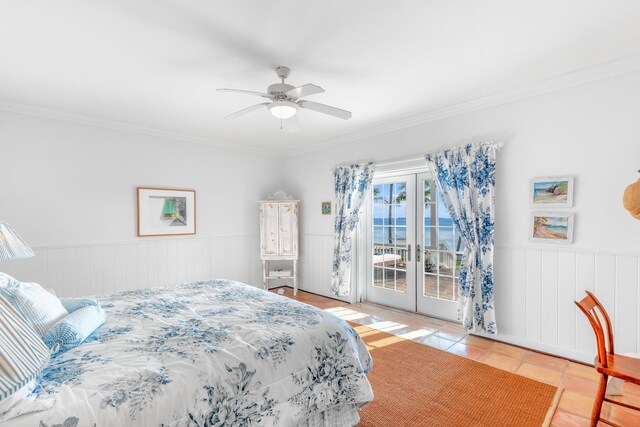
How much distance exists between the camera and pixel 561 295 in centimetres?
287

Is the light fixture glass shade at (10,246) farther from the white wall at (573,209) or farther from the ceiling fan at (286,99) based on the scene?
the white wall at (573,209)

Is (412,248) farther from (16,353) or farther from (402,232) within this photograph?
(16,353)

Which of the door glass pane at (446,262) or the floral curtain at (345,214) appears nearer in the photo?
the door glass pane at (446,262)

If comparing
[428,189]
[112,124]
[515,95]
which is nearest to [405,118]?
[428,189]

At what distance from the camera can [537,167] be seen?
2.98 m

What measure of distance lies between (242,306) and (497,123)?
3.03 meters

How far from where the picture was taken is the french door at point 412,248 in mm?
3834

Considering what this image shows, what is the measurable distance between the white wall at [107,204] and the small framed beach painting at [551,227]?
4026mm

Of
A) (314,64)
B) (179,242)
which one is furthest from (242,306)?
(179,242)

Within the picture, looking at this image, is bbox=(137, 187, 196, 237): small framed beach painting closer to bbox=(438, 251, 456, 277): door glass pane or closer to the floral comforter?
the floral comforter

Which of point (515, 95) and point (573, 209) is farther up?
point (515, 95)

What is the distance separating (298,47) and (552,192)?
259cm

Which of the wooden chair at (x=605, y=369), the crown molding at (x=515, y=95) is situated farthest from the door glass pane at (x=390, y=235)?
the wooden chair at (x=605, y=369)

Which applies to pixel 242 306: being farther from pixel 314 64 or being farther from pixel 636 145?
pixel 636 145
